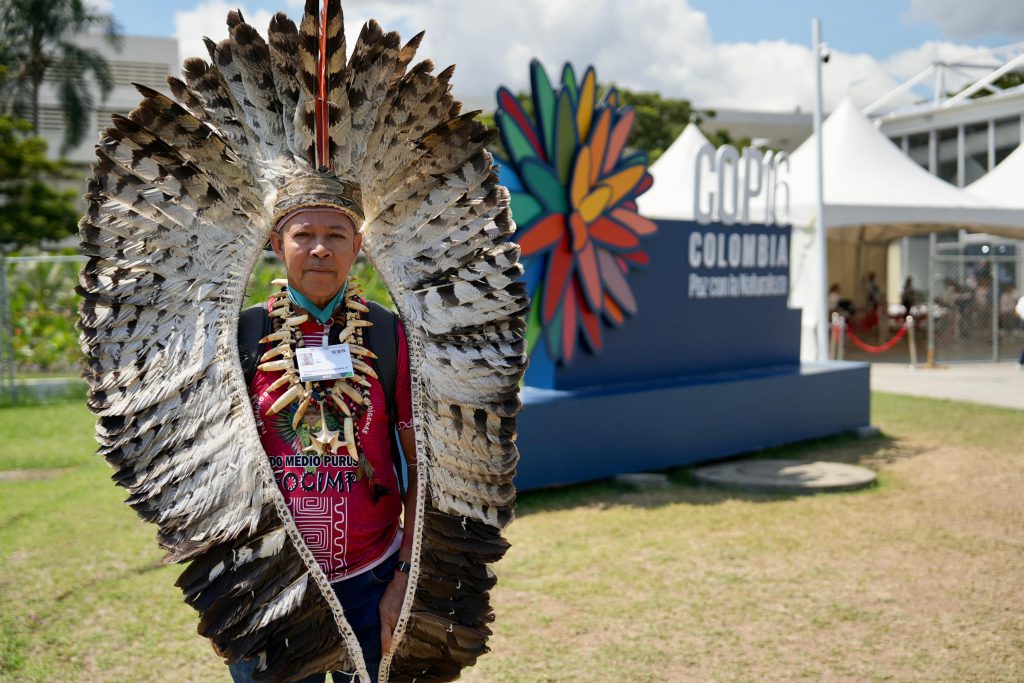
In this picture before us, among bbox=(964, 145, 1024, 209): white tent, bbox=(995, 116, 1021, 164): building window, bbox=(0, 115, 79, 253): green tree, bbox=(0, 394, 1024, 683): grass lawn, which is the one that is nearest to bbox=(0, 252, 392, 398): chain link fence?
bbox=(0, 394, 1024, 683): grass lawn

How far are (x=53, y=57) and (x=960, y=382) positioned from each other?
27.9 metres

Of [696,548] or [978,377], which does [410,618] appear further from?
[978,377]

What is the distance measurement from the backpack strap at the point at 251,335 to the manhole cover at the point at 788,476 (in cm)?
549

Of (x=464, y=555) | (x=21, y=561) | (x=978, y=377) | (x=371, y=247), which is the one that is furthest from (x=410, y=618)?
(x=978, y=377)

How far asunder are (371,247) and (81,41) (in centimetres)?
3732

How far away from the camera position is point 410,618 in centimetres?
226

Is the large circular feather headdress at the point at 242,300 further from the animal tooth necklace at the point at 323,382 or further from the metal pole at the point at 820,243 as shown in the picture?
the metal pole at the point at 820,243

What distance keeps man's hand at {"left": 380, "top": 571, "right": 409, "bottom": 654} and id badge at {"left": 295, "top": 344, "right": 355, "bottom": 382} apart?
0.51 m

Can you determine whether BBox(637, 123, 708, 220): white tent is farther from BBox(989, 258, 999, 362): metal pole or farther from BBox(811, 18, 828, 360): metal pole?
BBox(989, 258, 999, 362): metal pole

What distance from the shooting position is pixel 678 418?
7660 millimetres

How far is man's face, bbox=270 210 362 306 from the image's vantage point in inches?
Result: 88.0

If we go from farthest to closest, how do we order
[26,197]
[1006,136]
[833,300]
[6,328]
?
[1006,136]
[26,197]
[833,300]
[6,328]

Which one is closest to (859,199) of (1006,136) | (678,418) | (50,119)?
(678,418)

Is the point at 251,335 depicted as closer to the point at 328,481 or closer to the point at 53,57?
the point at 328,481
